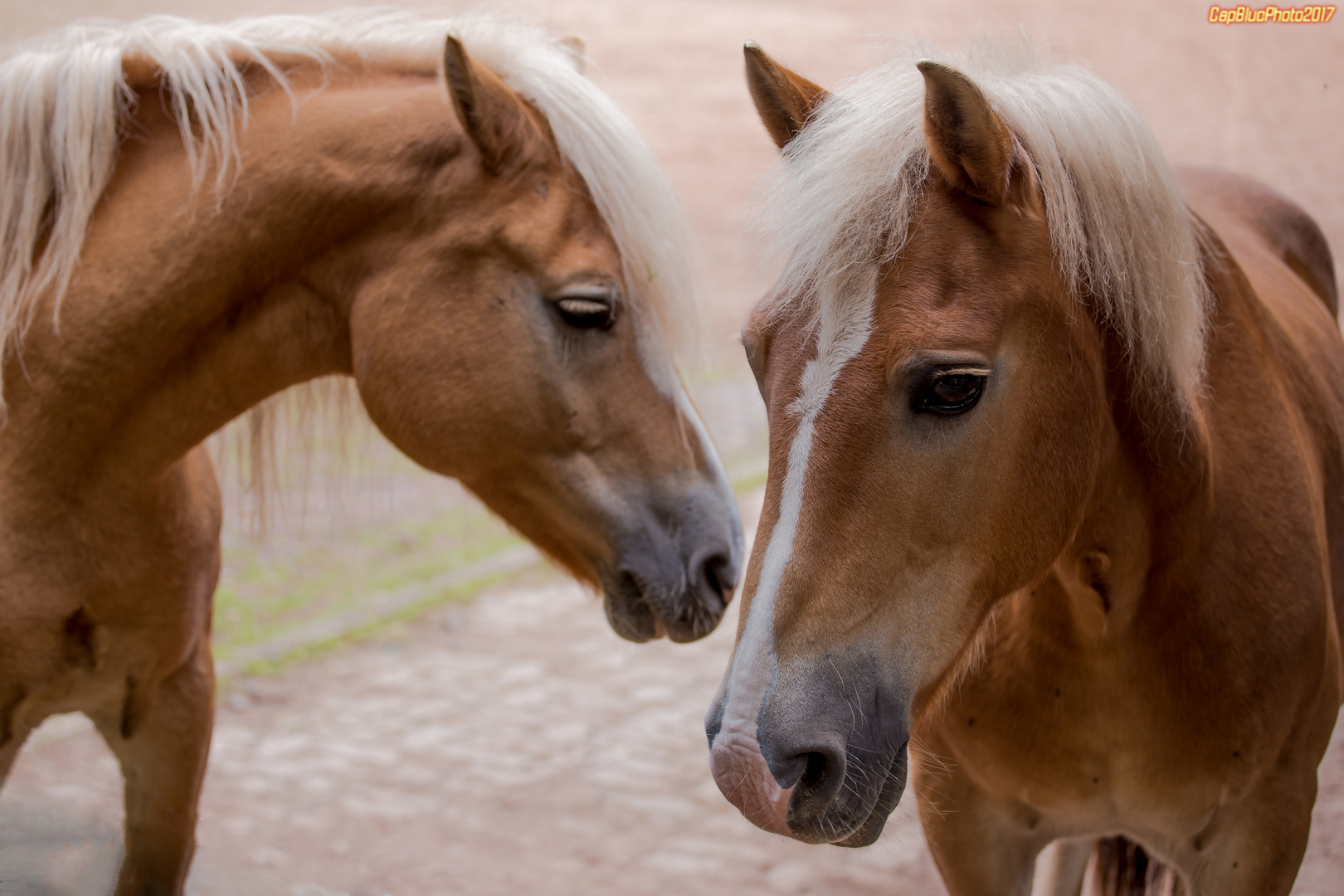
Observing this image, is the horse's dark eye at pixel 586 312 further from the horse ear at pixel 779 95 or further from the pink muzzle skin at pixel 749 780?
the pink muzzle skin at pixel 749 780

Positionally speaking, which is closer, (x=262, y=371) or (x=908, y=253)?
(x=908, y=253)

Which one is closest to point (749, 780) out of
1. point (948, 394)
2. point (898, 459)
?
point (898, 459)

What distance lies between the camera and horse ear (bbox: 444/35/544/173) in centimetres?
214

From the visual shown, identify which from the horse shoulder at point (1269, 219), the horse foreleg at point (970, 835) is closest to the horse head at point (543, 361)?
the horse foreleg at point (970, 835)

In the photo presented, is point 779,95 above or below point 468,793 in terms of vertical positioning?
above

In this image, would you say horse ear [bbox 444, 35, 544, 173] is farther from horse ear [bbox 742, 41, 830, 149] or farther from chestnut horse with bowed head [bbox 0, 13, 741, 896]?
horse ear [bbox 742, 41, 830, 149]

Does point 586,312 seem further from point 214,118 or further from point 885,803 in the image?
point 885,803

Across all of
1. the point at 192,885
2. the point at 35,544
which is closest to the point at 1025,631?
the point at 35,544

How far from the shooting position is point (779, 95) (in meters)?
1.78

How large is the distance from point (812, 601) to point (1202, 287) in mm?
948

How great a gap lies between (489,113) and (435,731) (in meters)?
3.03

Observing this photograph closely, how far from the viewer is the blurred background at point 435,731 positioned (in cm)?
320

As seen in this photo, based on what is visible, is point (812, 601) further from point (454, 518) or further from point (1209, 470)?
point (454, 518)

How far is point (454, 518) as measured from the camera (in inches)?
274
